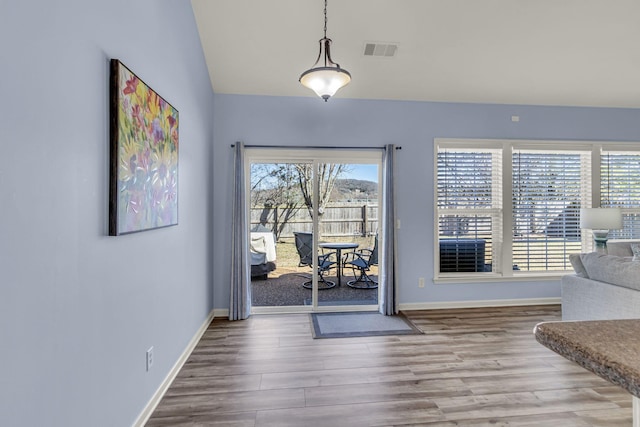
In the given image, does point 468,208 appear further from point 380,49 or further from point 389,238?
point 380,49

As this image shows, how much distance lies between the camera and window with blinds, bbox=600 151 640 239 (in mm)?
4570

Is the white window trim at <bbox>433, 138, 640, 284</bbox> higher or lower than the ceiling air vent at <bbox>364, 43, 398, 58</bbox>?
lower

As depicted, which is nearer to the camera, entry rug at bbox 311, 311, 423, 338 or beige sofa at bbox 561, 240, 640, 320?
beige sofa at bbox 561, 240, 640, 320

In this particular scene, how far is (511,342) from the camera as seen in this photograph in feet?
10.6

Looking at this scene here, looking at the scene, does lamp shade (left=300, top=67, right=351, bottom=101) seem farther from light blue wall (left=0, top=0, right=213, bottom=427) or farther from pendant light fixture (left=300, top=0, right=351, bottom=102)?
light blue wall (left=0, top=0, right=213, bottom=427)

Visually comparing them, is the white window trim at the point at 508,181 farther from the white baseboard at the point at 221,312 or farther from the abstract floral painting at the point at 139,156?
the abstract floral painting at the point at 139,156

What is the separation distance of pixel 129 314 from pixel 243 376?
1.10 meters

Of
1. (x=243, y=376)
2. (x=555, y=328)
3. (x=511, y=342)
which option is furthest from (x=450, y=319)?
(x=555, y=328)

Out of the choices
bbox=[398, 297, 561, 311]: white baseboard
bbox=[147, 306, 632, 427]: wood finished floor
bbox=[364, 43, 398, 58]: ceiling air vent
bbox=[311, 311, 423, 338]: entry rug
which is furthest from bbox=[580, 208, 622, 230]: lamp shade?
bbox=[364, 43, 398, 58]: ceiling air vent

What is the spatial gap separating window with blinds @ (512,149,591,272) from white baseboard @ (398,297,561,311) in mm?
404

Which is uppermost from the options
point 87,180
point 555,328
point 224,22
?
point 224,22

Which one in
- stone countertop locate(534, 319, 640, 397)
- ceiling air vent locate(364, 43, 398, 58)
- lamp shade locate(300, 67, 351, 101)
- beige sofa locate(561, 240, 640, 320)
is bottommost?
beige sofa locate(561, 240, 640, 320)

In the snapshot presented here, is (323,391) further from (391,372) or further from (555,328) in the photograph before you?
(555,328)

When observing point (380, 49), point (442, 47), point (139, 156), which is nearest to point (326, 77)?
point (139, 156)
